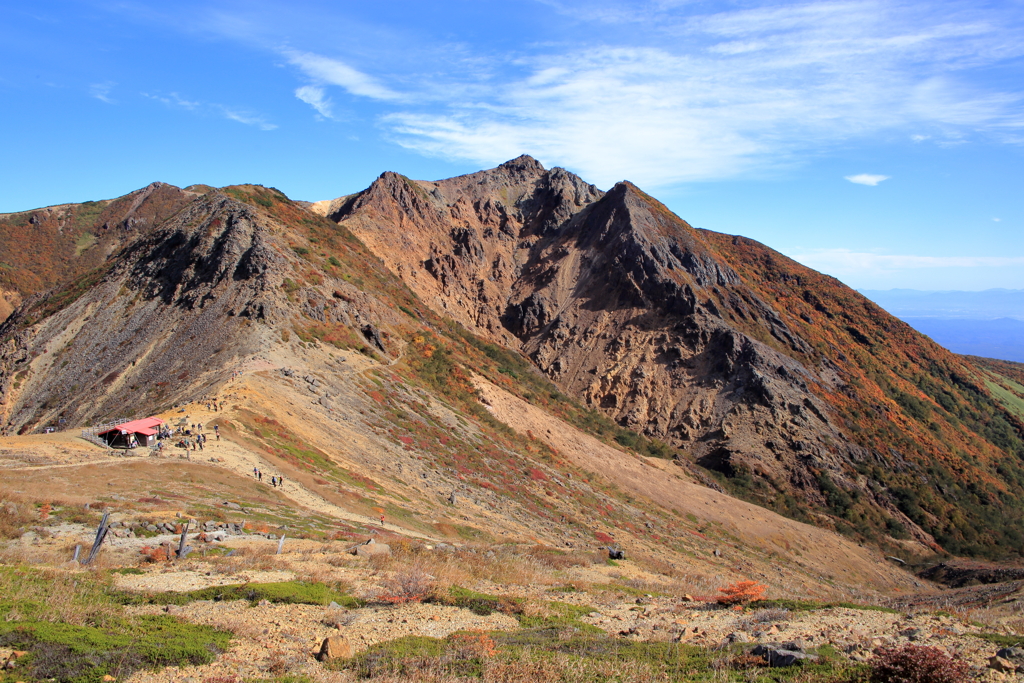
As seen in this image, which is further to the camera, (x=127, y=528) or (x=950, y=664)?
(x=127, y=528)

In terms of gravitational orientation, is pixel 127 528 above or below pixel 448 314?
below

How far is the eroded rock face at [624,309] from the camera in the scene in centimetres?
5141

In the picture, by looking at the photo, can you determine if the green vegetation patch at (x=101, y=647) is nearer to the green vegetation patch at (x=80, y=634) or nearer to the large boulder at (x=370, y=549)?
the green vegetation patch at (x=80, y=634)

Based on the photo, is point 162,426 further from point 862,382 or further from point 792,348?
point 862,382

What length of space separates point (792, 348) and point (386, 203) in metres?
50.0

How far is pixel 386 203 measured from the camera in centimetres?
7100

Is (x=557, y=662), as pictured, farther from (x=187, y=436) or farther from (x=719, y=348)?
(x=719, y=348)

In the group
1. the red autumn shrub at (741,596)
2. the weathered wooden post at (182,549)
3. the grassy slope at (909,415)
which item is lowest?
the weathered wooden post at (182,549)

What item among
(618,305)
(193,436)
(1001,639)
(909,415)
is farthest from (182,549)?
(909,415)

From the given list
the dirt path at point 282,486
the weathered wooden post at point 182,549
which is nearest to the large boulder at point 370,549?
the dirt path at point 282,486

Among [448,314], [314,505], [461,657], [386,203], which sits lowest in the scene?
[314,505]

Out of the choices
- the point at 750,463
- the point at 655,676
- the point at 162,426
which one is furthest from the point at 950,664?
the point at 750,463

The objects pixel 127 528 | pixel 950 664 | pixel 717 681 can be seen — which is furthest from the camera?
pixel 127 528

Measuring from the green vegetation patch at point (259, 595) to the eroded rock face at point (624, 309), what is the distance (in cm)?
4323
